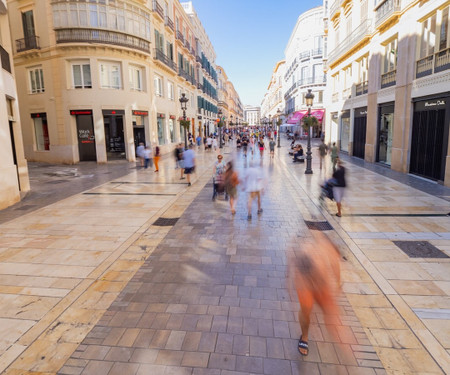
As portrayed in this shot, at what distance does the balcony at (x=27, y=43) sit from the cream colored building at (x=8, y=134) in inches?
430

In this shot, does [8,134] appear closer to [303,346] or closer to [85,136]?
[303,346]

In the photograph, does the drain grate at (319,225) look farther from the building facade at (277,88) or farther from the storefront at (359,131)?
the building facade at (277,88)

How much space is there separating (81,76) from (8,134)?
1263 centimetres

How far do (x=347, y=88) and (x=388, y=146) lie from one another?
29.5 feet

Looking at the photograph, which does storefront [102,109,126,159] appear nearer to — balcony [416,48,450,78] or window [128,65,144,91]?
window [128,65,144,91]

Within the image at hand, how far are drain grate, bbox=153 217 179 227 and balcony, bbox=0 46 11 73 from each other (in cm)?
859

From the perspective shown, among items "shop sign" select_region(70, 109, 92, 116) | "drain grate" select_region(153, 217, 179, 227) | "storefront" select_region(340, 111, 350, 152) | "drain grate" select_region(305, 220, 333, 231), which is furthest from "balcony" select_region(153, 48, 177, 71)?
"drain grate" select_region(305, 220, 333, 231)

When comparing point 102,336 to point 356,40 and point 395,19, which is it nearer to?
point 395,19

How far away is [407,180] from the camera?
13.5 m

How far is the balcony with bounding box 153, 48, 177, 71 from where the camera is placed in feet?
83.6

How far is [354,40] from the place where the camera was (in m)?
21.8

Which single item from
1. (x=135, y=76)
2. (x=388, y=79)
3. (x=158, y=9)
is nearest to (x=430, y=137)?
(x=388, y=79)

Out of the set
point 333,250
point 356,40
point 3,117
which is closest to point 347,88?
point 356,40

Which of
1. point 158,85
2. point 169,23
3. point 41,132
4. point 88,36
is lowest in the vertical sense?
point 41,132
